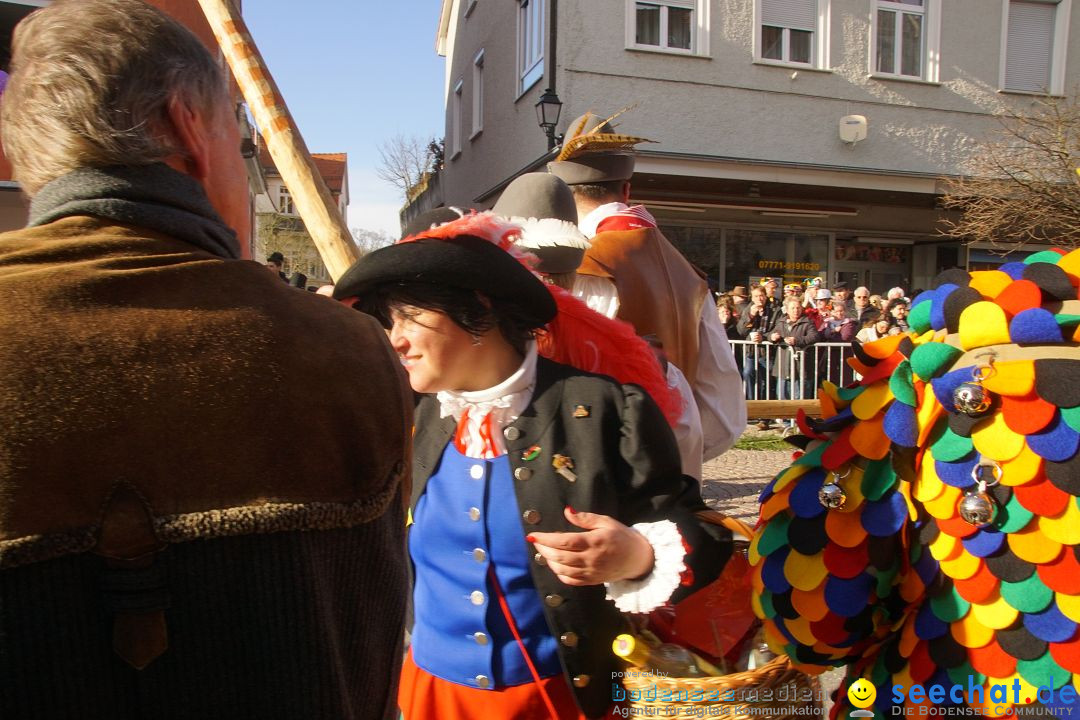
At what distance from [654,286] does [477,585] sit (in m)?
1.38

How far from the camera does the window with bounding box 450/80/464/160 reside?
1859cm

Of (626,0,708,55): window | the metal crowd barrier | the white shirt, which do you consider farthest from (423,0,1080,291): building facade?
the white shirt

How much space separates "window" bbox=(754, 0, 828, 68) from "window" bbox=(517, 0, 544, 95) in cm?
338

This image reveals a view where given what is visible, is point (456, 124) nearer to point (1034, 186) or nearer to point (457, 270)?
point (1034, 186)

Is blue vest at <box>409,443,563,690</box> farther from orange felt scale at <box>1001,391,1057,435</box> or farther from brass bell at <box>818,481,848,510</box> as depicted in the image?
orange felt scale at <box>1001,391,1057,435</box>

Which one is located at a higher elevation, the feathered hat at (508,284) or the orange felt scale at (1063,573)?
the feathered hat at (508,284)

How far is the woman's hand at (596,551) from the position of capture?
4.73 feet

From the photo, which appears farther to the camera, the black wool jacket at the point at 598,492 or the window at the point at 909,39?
the window at the point at 909,39

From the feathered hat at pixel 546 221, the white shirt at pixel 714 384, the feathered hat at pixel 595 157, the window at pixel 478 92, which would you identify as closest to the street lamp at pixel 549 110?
the feathered hat at pixel 595 157

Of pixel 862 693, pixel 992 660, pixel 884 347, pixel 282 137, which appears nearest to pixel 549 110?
pixel 282 137

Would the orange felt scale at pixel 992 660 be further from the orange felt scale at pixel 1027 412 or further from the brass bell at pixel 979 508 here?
the orange felt scale at pixel 1027 412

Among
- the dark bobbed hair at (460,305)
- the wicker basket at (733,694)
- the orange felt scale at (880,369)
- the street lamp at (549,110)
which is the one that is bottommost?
the wicker basket at (733,694)

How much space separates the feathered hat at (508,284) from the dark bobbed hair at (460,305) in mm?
18

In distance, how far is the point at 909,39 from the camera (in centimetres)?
1250
